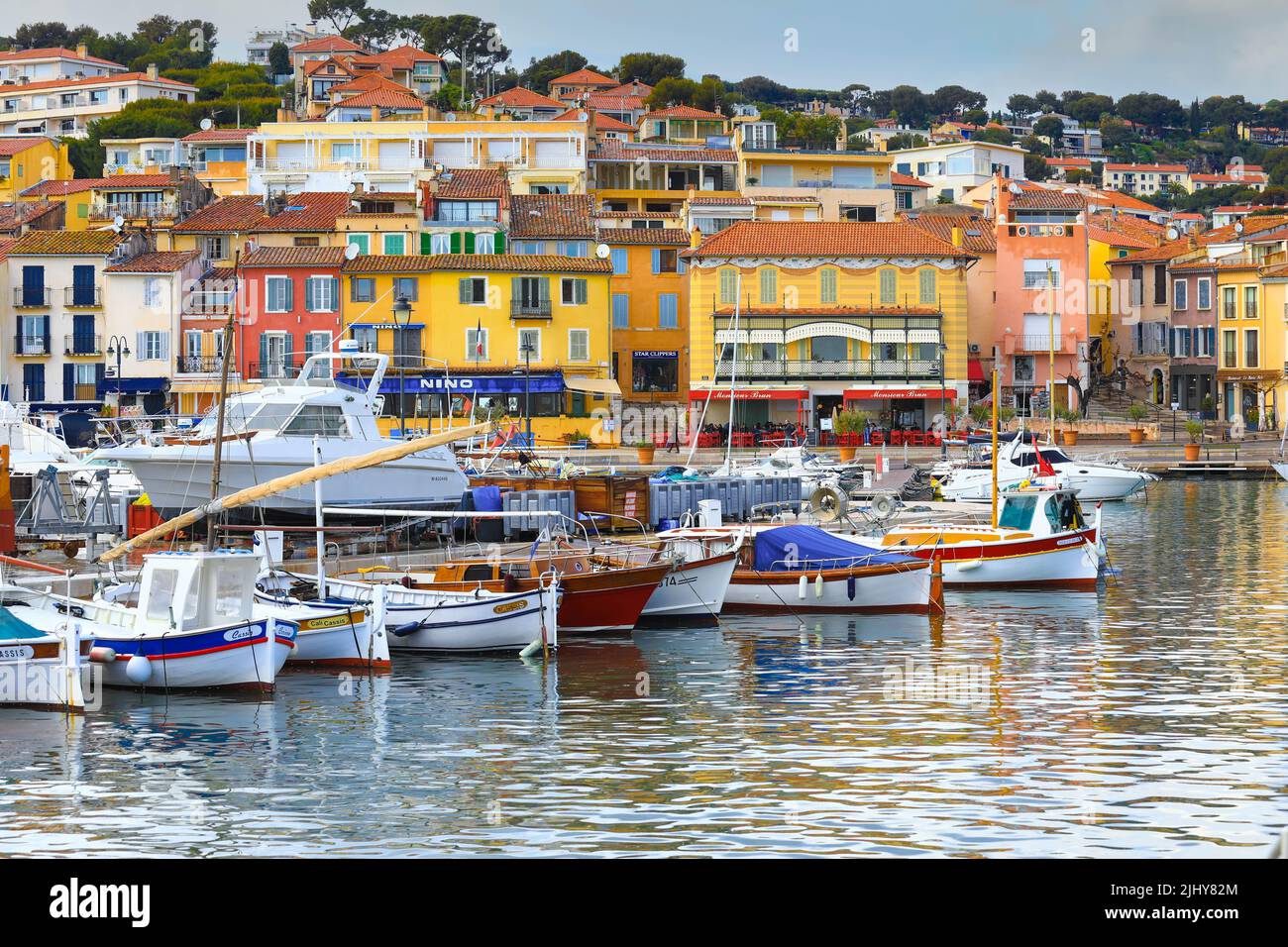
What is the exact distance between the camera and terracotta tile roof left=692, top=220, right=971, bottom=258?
84125 millimetres

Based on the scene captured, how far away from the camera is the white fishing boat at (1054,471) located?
6038 centimetres

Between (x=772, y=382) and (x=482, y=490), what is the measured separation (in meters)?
38.6

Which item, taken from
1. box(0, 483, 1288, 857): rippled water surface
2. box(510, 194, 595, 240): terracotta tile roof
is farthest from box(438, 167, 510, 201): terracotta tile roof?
box(0, 483, 1288, 857): rippled water surface

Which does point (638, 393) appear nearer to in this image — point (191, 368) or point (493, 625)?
point (191, 368)

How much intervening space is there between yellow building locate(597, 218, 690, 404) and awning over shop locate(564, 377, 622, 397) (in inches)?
248

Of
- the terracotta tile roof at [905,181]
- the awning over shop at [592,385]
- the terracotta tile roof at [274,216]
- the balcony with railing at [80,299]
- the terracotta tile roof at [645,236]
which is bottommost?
the awning over shop at [592,385]

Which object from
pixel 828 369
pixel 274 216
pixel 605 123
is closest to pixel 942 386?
pixel 828 369

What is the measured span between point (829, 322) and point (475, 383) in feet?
55.1

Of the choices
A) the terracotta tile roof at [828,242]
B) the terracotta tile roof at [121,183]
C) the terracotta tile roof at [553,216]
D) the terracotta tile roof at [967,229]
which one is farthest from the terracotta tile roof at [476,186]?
the terracotta tile roof at [967,229]

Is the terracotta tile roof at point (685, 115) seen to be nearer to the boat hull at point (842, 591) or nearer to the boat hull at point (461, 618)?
the boat hull at point (842, 591)

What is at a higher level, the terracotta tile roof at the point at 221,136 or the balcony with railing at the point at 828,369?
the terracotta tile roof at the point at 221,136

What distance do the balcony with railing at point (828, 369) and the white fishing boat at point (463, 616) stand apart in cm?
5255

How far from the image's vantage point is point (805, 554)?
3759 centimetres

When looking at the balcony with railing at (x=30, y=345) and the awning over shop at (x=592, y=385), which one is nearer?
the awning over shop at (x=592, y=385)
